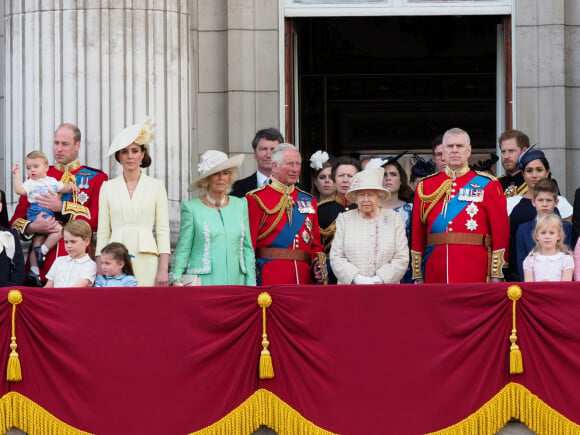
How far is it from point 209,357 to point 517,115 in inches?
194

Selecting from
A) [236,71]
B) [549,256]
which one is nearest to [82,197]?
[236,71]

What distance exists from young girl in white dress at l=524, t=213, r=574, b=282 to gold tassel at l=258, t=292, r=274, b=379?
1.82 metres

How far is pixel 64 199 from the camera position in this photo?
39.0 ft

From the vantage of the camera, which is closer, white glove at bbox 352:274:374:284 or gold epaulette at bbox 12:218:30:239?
white glove at bbox 352:274:374:284

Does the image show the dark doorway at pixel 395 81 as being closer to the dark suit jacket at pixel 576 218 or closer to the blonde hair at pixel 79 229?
the dark suit jacket at pixel 576 218

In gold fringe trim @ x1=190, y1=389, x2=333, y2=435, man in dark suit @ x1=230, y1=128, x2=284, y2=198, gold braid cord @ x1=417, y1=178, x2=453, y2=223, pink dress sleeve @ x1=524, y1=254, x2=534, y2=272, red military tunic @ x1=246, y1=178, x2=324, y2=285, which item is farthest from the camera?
man in dark suit @ x1=230, y1=128, x2=284, y2=198

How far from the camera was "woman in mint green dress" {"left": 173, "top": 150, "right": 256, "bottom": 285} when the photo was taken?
36.4 feet

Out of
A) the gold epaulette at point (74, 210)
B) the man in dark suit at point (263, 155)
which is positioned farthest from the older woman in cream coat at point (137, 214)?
the man in dark suit at point (263, 155)

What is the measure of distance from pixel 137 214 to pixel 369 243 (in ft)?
5.41

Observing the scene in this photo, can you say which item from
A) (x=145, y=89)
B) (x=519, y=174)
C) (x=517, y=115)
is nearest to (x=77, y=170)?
(x=145, y=89)

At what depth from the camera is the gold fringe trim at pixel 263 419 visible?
10234 mm

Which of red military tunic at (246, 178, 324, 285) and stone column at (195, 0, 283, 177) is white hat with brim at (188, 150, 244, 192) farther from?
stone column at (195, 0, 283, 177)

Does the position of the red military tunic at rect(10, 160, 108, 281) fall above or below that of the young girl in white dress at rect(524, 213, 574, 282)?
above

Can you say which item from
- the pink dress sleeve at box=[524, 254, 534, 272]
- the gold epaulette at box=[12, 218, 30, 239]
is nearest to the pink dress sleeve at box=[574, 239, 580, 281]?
the pink dress sleeve at box=[524, 254, 534, 272]
